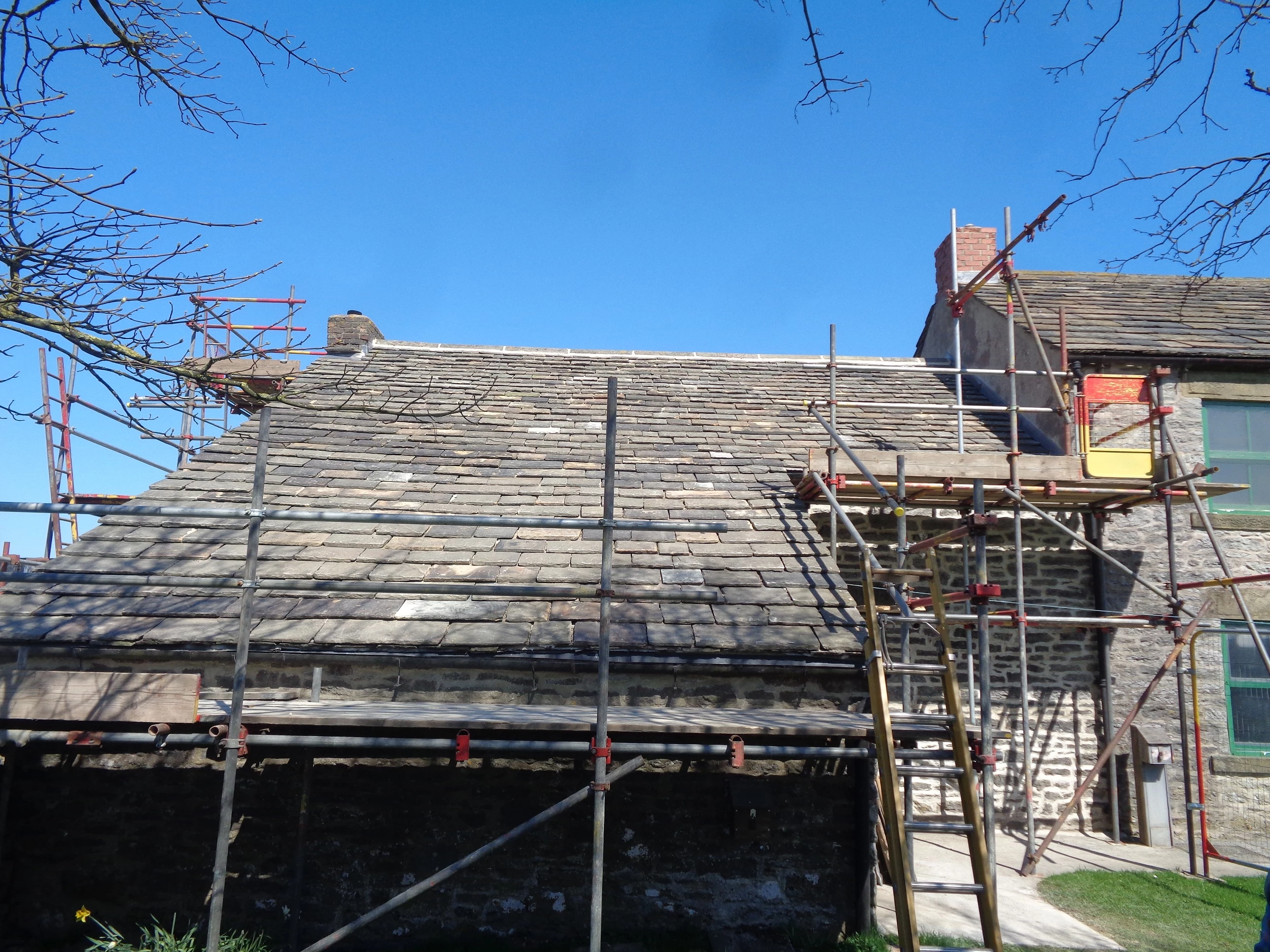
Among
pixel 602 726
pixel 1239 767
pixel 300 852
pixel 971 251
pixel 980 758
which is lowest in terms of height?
pixel 300 852

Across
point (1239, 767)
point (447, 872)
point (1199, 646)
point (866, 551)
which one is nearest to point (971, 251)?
point (1199, 646)

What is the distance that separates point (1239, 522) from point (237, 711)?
1112 centimetres

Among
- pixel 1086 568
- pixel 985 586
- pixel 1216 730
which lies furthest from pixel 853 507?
pixel 1216 730

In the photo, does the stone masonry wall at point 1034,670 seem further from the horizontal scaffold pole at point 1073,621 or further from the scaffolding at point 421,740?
the scaffolding at point 421,740

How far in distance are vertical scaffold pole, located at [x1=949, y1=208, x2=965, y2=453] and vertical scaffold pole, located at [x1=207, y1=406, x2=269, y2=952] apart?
702cm

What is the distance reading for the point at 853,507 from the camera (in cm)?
974

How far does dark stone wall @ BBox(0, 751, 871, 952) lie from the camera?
598 cm

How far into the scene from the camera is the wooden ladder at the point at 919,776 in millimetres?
4266

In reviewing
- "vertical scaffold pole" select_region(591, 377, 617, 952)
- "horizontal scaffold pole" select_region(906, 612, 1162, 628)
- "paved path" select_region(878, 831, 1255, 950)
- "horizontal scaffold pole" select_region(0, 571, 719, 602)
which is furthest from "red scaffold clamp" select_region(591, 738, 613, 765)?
"horizontal scaffold pole" select_region(906, 612, 1162, 628)

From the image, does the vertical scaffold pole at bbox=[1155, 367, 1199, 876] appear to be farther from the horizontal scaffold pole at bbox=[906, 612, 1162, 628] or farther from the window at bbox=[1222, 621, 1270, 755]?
the window at bbox=[1222, 621, 1270, 755]

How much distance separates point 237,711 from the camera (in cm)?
434

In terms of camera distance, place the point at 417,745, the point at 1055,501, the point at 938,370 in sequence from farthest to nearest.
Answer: the point at 938,370, the point at 1055,501, the point at 417,745

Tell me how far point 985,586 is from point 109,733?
211 inches

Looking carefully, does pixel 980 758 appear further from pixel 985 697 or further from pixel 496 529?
pixel 496 529
